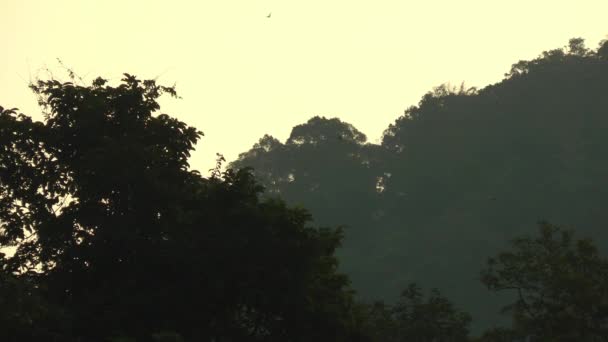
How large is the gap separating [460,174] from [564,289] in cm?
7700

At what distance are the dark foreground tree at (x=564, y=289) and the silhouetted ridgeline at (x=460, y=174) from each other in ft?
180

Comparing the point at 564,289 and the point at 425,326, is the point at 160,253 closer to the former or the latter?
the point at 564,289

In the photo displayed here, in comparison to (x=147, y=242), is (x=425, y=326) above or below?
above

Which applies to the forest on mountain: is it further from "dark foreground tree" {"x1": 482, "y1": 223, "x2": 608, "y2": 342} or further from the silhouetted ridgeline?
the silhouetted ridgeline

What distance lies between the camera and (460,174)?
104438 millimetres

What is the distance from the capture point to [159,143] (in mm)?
22672

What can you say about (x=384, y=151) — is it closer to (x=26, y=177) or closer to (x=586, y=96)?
(x=586, y=96)

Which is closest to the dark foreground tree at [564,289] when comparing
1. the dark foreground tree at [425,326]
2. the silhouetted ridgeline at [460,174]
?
the dark foreground tree at [425,326]

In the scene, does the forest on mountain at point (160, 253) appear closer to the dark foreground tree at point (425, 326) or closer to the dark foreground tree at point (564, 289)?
the dark foreground tree at point (564, 289)

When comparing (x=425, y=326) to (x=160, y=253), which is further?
(x=425, y=326)

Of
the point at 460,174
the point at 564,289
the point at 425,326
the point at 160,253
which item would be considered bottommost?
the point at 160,253

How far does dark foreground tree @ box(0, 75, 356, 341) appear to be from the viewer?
66.7 ft

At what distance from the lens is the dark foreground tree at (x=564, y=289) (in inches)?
1078

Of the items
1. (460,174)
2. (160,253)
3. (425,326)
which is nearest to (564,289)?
(425,326)
